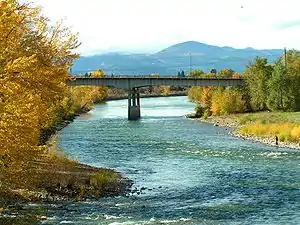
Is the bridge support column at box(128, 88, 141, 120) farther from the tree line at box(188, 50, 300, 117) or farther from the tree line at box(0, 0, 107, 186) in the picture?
the tree line at box(0, 0, 107, 186)

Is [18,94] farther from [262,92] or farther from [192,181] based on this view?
[262,92]

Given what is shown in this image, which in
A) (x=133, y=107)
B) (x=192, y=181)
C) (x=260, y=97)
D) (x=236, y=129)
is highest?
(x=260, y=97)

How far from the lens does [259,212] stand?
28.3m

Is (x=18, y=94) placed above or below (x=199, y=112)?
above

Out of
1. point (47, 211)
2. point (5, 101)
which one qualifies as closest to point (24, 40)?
point (5, 101)

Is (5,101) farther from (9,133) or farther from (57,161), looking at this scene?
(57,161)

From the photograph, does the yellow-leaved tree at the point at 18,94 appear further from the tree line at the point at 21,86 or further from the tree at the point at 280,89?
the tree at the point at 280,89

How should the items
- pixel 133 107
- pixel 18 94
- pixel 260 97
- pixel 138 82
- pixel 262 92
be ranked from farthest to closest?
pixel 138 82
pixel 133 107
pixel 260 97
pixel 262 92
pixel 18 94

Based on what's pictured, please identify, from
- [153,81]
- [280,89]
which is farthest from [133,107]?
[280,89]

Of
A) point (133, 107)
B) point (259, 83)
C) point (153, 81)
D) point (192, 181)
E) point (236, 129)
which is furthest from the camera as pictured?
point (153, 81)

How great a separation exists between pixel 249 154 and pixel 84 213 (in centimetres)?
2705

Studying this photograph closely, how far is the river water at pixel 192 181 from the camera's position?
2752 cm

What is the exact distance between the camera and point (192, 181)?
125 feet

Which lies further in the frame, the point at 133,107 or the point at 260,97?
the point at 133,107
